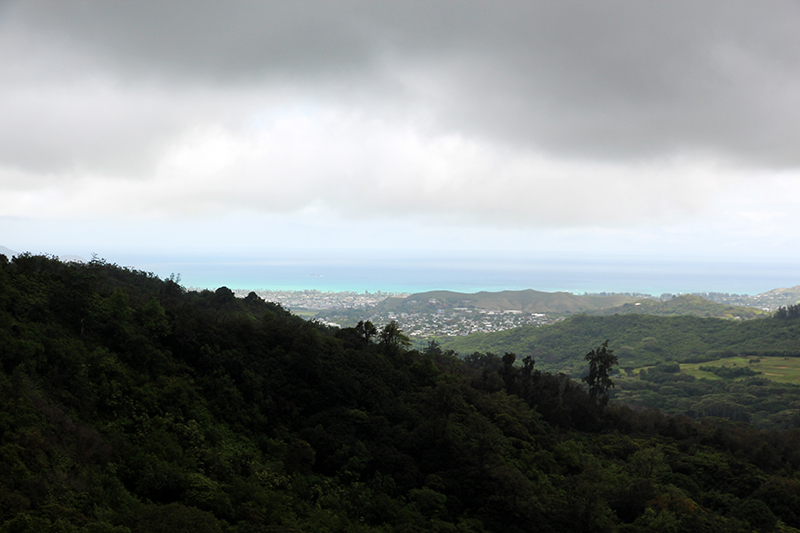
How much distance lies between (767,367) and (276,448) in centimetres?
10153

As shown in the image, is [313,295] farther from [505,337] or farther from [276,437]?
[276,437]

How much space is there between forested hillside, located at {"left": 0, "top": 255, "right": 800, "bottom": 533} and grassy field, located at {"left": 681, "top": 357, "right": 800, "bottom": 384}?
59531mm

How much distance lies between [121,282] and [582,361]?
320ft

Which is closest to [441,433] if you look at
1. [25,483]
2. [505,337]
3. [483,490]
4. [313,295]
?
[483,490]

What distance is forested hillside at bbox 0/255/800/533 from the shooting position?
13117mm

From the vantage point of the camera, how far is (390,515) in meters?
17.5

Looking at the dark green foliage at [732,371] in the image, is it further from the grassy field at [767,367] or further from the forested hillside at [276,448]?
the forested hillside at [276,448]

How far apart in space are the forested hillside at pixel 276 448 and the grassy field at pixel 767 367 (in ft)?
195

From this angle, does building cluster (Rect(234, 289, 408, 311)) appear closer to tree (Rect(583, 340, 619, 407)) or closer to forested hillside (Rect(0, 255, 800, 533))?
tree (Rect(583, 340, 619, 407))

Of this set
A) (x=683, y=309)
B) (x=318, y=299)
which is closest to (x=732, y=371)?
(x=683, y=309)

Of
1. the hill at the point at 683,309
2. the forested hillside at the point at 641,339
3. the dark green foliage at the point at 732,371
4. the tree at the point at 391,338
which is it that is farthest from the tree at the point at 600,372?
the hill at the point at 683,309

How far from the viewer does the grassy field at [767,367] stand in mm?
79875

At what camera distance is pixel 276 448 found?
20.2m

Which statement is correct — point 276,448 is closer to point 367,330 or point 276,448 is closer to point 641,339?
point 367,330
